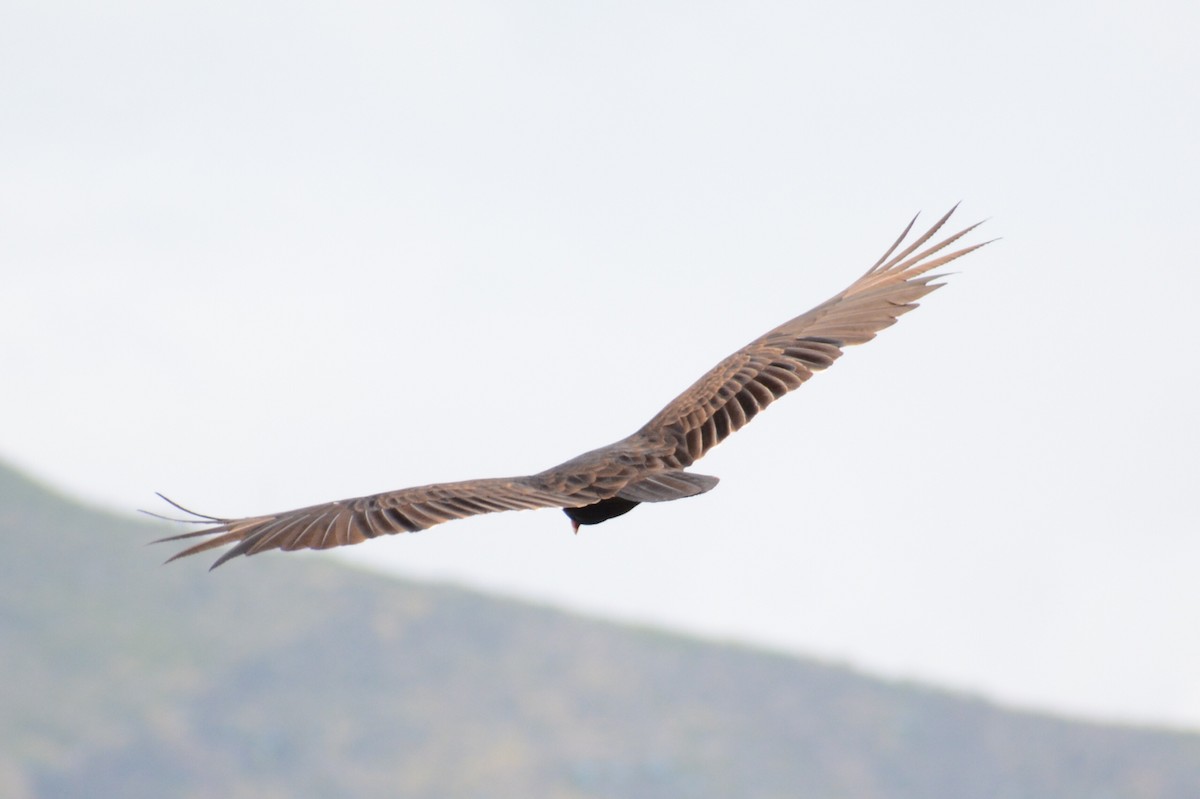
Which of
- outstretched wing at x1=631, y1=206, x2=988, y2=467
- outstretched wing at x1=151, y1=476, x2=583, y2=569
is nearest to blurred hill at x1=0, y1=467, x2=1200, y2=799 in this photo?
outstretched wing at x1=631, y1=206, x2=988, y2=467

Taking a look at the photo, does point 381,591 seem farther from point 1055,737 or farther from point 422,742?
point 1055,737

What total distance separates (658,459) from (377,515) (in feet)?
6.75

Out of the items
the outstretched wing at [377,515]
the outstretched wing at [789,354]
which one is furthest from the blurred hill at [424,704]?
the outstretched wing at [377,515]

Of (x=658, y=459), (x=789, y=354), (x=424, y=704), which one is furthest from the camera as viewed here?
(x=424, y=704)

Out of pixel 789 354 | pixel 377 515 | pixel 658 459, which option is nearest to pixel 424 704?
pixel 789 354

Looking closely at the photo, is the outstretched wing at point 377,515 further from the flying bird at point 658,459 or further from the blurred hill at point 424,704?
the blurred hill at point 424,704

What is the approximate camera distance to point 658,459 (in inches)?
466

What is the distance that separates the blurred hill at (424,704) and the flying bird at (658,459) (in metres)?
93.3

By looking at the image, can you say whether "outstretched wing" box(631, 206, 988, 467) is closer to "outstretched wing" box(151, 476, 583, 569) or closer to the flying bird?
the flying bird

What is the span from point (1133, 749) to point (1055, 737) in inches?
238

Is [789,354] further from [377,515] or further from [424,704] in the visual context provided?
[424,704]

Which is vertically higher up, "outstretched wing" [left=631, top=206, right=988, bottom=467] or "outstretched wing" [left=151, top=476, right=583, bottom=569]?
"outstretched wing" [left=631, top=206, right=988, bottom=467]

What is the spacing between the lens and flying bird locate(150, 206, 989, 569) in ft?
34.2

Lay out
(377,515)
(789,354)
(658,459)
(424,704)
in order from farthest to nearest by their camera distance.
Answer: (424,704)
(789,354)
(658,459)
(377,515)
